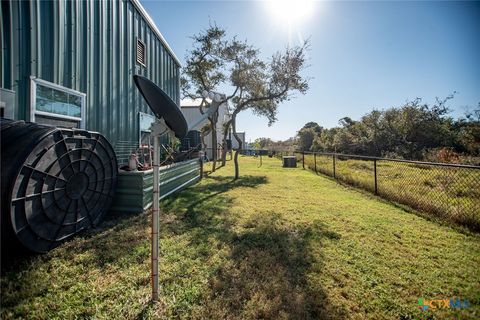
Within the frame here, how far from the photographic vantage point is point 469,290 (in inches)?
82.7

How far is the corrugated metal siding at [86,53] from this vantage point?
10.3 ft

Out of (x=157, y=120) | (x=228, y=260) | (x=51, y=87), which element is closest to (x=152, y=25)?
(x=51, y=87)

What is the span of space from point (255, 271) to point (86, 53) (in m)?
5.13

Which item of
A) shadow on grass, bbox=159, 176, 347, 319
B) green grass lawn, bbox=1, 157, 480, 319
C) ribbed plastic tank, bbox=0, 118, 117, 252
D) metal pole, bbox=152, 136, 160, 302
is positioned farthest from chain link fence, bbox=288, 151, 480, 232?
ribbed plastic tank, bbox=0, 118, 117, 252

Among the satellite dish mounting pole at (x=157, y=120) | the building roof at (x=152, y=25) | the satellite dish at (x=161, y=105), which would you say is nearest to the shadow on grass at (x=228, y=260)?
the satellite dish mounting pole at (x=157, y=120)

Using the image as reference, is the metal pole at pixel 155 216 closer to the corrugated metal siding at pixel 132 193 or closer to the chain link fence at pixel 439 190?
the corrugated metal siding at pixel 132 193

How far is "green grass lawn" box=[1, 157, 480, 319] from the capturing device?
1.83m

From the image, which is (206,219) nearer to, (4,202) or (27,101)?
(4,202)

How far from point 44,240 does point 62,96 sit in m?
2.70

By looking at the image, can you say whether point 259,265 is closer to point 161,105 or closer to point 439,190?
point 161,105

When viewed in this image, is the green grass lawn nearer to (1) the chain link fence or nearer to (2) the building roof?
(1) the chain link fence

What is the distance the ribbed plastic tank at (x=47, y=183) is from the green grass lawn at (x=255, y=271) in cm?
29

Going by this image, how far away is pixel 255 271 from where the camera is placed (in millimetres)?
2404

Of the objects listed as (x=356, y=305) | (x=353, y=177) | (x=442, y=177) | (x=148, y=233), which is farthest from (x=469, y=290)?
(x=353, y=177)
